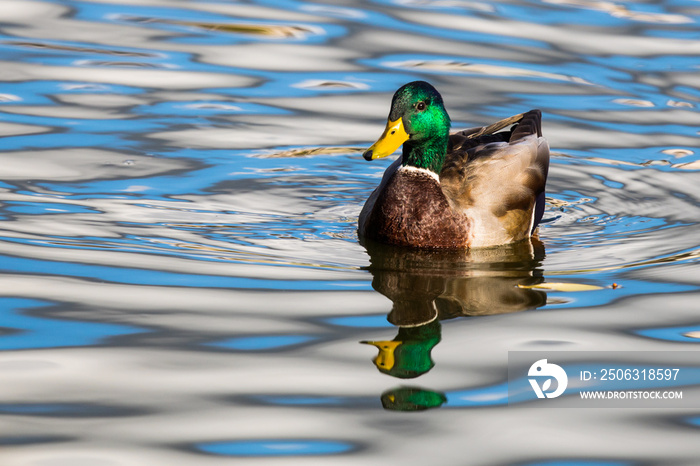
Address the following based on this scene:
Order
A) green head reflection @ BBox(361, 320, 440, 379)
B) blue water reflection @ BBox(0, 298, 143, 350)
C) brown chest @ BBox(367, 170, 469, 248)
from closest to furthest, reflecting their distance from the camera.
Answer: green head reflection @ BBox(361, 320, 440, 379) < blue water reflection @ BBox(0, 298, 143, 350) < brown chest @ BBox(367, 170, 469, 248)

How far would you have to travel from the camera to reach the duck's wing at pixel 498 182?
7992mm

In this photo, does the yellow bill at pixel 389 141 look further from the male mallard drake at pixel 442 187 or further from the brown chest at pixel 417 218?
the brown chest at pixel 417 218

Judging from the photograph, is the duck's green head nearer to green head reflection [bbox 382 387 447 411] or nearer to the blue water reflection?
the blue water reflection

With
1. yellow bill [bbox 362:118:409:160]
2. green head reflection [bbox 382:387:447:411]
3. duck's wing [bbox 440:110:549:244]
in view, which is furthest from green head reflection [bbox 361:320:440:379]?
duck's wing [bbox 440:110:549:244]

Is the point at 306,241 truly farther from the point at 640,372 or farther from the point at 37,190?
the point at 640,372

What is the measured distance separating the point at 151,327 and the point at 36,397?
3.09ft

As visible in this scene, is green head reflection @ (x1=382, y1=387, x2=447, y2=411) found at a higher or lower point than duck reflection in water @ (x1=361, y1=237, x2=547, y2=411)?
lower

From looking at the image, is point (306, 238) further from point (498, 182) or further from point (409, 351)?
point (409, 351)

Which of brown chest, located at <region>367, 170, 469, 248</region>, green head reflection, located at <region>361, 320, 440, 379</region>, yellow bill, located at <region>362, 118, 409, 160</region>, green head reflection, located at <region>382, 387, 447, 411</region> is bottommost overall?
green head reflection, located at <region>382, 387, 447, 411</region>

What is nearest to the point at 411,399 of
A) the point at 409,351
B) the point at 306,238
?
the point at 409,351

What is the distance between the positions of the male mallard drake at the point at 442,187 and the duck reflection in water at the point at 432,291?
0.12 metres

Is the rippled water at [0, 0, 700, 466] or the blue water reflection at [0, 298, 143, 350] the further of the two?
the blue water reflection at [0, 298, 143, 350]

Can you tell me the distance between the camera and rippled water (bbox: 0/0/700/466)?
4922 mm

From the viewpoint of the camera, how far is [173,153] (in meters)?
9.72
